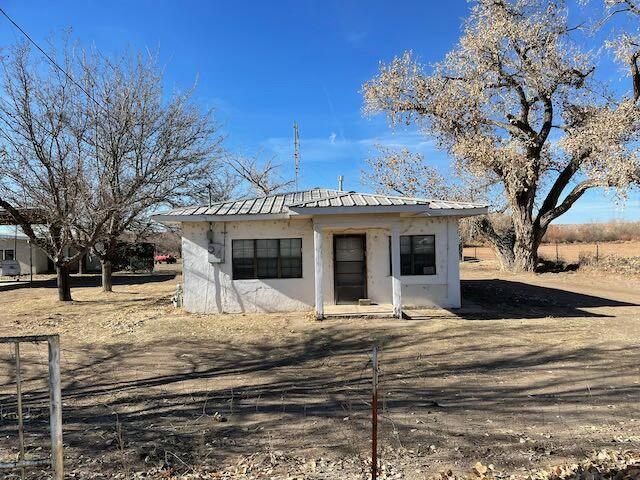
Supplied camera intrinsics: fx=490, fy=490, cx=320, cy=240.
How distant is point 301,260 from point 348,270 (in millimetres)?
1367

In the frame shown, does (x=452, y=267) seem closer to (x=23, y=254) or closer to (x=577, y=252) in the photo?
(x=23, y=254)

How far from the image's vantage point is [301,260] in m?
13.4

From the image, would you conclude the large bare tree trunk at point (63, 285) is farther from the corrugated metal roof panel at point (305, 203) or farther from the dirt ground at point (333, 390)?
the corrugated metal roof panel at point (305, 203)

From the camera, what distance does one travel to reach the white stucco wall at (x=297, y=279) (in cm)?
1323

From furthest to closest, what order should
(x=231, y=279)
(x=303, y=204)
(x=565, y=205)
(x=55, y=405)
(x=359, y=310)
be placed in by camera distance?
(x=565, y=205) → (x=231, y=279) → (x=359, y=310) → (x=303, y=204) → (x=55, y=405)

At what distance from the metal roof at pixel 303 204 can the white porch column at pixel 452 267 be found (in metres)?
0.70

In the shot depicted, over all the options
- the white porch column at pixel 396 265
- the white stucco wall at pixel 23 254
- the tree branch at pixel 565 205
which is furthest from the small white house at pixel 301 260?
the white stucco wall at pixel 23 254

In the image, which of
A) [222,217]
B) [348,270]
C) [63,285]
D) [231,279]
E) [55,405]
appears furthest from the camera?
[63,285]

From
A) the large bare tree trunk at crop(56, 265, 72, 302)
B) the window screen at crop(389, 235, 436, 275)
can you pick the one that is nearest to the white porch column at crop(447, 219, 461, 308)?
the window screen at crop(389, 235, 436, 275)

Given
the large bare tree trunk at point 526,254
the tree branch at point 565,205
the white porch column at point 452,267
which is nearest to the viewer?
the white porch column at point 452,267

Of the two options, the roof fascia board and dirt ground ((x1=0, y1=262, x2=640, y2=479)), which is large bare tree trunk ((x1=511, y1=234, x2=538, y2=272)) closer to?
dirt ground ((x1=0, y1=262, x2=640, y2=479))

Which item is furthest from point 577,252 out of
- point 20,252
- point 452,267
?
point 20,252

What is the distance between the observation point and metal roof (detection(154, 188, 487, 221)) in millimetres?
11469

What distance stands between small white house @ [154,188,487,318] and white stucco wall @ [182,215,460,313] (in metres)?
0.03
